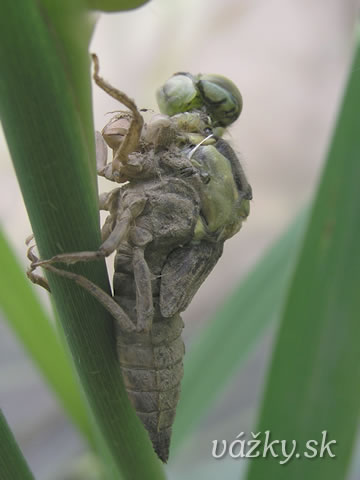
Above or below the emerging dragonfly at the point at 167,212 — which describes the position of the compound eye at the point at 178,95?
above

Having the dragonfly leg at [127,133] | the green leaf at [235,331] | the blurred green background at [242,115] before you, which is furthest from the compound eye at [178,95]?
the blurred green background at [242,115]

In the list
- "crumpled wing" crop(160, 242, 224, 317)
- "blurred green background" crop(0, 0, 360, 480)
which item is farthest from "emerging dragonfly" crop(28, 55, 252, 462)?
"blurred green background" crop(0, 0, 360, 480)

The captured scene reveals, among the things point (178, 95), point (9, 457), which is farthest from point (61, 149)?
point (178, 95)

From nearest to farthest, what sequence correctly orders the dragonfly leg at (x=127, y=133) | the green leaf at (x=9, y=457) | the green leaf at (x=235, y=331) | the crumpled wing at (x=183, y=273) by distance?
the green leaf at (x=9, y=457), the dragonfly leg at (x=127, y=133), the crumpled wing at (x=183, y=273), the green leaf at (x=235, y=331)

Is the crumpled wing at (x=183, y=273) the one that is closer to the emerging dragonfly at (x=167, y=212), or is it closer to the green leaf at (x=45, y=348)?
the emerging dragonfly at (x=167, y=212)

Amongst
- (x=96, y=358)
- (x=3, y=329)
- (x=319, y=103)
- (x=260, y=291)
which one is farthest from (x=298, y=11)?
(x=96, y=358)

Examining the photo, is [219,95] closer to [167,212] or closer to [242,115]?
[167,212]

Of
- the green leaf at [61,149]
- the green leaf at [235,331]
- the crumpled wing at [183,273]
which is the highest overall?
the green leaf at [61,149]
